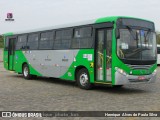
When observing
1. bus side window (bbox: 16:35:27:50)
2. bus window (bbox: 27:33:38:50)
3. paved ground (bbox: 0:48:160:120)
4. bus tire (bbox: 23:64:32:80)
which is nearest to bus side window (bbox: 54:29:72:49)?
bus window (bbox: 27:33:38:50)

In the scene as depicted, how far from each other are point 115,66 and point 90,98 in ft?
5.64

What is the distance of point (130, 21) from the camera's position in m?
13.8

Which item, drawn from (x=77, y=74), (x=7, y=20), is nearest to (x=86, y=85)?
(x=77, y=74)

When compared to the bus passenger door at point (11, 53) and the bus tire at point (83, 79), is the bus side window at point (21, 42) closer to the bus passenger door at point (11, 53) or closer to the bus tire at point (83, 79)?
the bus passenger door at point (11, 53)

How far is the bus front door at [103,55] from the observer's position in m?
13.6

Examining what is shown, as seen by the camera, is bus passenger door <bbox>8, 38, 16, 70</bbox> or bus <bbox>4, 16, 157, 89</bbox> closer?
bus <bbox>4, 16, 157, 89</bbox>

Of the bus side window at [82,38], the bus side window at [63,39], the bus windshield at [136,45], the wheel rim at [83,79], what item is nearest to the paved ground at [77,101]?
the wheel rim at [83,79]

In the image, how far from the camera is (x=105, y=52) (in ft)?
45.2

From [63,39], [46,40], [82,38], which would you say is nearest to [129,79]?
[82,38]

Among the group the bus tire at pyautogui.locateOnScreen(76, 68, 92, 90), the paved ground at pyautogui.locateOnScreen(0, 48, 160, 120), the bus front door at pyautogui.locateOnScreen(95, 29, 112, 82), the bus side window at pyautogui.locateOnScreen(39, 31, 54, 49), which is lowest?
the paved ground at pyautogui.locateOnScreen(0, 48, 160, 120)

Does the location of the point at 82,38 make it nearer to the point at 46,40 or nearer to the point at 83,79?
the point at 83,79

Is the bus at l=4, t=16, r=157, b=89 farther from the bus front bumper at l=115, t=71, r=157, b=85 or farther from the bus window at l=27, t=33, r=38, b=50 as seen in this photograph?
the bus window at l=27, t=33, r=38, b=50

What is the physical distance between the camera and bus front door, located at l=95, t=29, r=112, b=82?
44.7 feet

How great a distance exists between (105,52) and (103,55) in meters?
0.16
